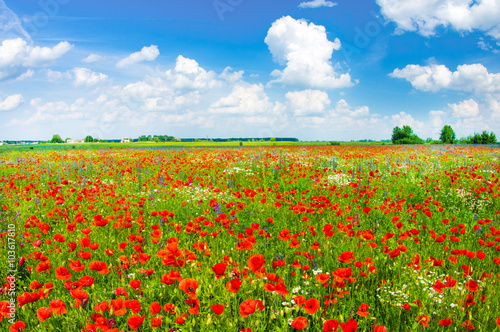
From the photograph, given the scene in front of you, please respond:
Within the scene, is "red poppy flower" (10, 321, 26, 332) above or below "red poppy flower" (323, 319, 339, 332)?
below

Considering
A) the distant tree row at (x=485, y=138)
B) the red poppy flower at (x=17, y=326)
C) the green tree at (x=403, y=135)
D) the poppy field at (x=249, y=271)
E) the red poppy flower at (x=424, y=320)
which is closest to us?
the red poppy flower at (x=17, y=326)

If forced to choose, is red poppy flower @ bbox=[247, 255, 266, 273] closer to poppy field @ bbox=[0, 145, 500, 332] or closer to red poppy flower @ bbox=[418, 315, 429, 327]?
poppy field @ bbox=[0, 145, 500, 332]

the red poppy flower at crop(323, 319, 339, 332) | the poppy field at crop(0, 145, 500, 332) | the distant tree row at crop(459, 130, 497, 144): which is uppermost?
the distant tree row at crop(459, 130, 497, 144)

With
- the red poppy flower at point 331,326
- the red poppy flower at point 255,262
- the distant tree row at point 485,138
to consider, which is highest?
the distant tree row at point 485,138

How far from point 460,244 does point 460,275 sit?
1180mm

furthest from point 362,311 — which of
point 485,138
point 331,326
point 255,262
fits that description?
point 485,138

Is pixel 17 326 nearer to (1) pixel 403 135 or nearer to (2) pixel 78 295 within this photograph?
(2) pixel 78 295

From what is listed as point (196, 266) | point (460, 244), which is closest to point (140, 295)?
point (196, 266)

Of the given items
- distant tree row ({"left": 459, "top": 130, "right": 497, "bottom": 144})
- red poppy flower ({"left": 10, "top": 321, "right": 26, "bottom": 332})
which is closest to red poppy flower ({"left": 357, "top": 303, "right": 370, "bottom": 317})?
red poppy flower ({"left": 10, "top": 321, "right": 26, "bottom": 332})

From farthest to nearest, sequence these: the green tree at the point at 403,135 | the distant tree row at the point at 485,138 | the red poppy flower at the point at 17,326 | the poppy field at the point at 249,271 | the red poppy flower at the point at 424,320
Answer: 1. the green tree at the point at 403,135
2. the distant tree row at the point at 485,138
3. the poppy field at the point at 249,271
4. the red poppy flower at the point at 424,320
5. the red poppy flower at the point at 17,326

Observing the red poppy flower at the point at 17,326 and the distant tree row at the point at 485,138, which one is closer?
the red poppy flower at the point at 17,326

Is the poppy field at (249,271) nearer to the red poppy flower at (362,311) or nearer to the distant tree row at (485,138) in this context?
the red poppy flower at (362,311)

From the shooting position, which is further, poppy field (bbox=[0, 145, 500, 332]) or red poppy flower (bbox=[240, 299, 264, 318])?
poppy field (bbox=[0, 145, 500, 332])

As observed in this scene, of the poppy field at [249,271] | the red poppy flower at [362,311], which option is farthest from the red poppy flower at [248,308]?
the red poppy flower at [362,311]
